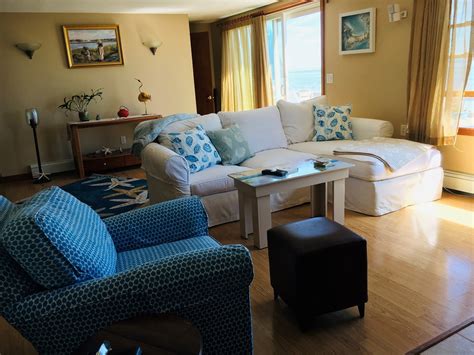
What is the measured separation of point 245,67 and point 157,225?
5092 millimetres

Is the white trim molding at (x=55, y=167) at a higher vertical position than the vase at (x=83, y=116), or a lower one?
lower

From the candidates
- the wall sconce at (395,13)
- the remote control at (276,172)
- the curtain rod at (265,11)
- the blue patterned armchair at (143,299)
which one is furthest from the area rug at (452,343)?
the curtain rod at (265,11)

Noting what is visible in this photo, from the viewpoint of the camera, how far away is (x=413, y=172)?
138 inches

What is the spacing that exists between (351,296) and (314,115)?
8.78ft

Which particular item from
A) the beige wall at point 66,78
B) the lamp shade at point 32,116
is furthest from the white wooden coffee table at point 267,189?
the beige wall at point 66,78

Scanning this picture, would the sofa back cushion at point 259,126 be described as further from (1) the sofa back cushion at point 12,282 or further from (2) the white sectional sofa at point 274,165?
(1) the sofa back cushion at point 12,282

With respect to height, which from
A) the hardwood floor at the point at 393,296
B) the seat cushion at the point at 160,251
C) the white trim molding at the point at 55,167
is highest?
the seat cushion at the point at 160,251

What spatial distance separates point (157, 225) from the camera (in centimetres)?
203

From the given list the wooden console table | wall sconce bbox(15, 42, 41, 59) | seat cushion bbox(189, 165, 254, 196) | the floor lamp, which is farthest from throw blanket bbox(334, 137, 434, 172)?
→ wall sconce bbox(15, 42, 41, 59)

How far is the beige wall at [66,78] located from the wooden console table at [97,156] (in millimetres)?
369

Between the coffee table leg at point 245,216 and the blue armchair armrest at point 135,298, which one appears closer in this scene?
the blue armchair armrest at point 135,298

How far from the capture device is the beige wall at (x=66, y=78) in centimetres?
539

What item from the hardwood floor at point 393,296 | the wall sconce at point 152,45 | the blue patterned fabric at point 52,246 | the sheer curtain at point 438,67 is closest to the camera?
the blue patterned fabric at point 52,246

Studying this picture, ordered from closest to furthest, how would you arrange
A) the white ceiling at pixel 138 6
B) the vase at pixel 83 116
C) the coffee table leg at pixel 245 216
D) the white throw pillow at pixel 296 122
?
the coffee table leg at pixel 245 216 < the white throw pillow at pixel 296 122 < the white ceiling at pixel 138 6 < the vase at pixel 83 116
